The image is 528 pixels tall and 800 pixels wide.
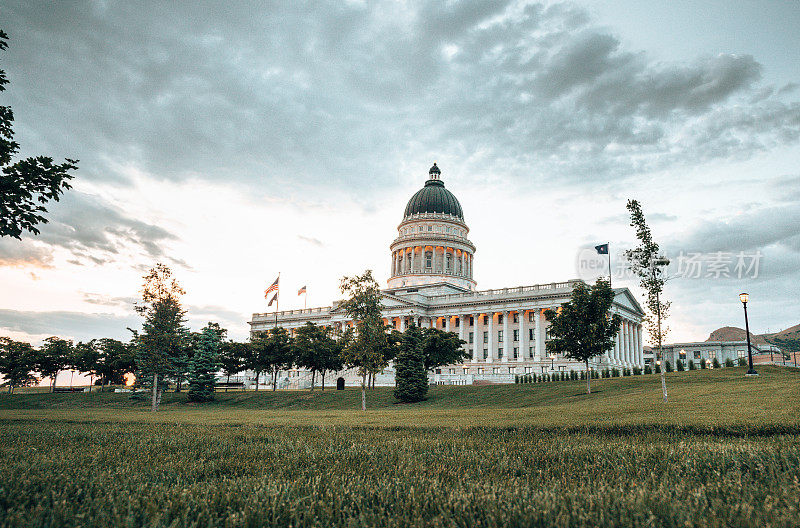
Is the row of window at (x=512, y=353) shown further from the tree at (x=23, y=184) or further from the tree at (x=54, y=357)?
the tree at (x=23, y=184)

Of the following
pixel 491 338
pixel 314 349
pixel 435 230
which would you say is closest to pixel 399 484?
pixel 314 349

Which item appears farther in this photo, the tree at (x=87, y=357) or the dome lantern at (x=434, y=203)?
the dome lantern at (x=434, y=203)

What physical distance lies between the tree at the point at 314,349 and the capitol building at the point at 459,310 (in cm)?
885

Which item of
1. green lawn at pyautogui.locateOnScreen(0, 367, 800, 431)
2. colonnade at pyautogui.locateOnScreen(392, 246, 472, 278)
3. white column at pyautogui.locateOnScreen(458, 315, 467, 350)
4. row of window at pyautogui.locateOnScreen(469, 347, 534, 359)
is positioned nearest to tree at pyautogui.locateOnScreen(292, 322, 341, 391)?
green lawn at pyautogui.locateOnScreen(0, 367, 800, 431)

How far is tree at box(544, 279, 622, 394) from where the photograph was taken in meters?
40.9

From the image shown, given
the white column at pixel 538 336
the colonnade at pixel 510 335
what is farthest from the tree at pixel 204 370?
the white column at pixel 538 336

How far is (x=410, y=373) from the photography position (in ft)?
163

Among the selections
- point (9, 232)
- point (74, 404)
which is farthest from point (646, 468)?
point (74, 404)

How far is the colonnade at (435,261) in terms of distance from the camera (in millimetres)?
117188

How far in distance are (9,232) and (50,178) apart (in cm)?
178

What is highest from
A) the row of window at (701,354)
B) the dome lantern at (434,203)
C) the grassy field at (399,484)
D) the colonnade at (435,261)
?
the dome lantern at (434,203)

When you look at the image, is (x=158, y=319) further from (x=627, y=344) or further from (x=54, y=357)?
(x=627, y=344)

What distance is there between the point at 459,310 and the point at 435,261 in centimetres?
Answer: 2228

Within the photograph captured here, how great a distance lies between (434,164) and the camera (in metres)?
143
